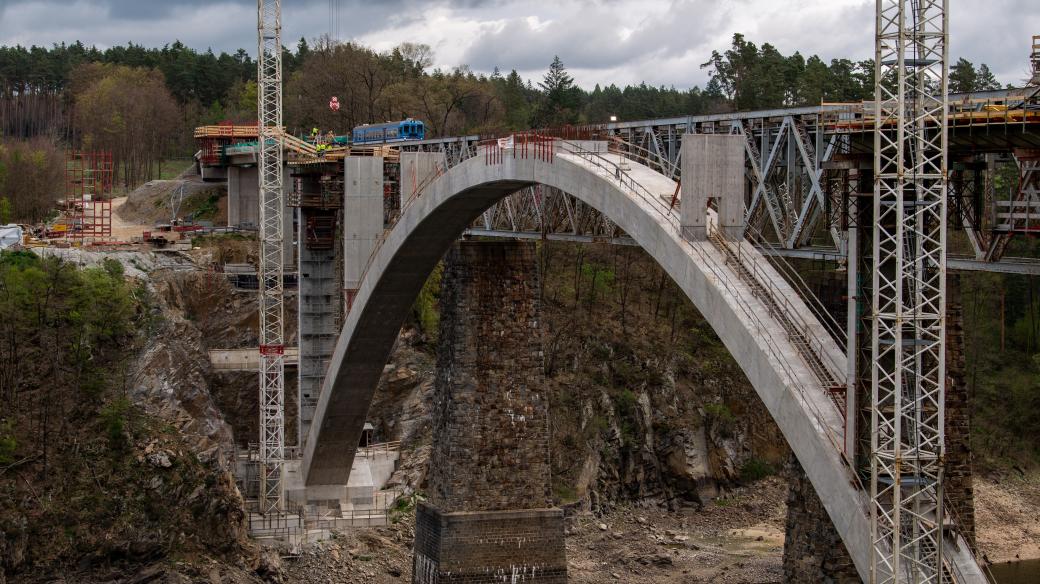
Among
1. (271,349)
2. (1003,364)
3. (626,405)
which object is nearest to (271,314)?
(271,349)

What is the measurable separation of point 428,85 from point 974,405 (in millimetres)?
33301

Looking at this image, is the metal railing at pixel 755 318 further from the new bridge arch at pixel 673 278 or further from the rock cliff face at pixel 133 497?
the rock cliff face at pixel 133 497

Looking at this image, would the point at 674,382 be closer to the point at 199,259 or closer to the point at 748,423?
the point at 748,423

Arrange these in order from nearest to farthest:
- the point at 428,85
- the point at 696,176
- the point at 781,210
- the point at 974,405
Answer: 1. the point at 696,176
2. the point at 781,210
3. the point at 974,405
4. the point at 428,85

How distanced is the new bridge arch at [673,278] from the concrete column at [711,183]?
1.27 ft

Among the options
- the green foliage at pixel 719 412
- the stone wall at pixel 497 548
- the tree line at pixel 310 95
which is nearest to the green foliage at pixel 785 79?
the tree line at pixel 310 95

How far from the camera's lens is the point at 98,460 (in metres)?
41.3

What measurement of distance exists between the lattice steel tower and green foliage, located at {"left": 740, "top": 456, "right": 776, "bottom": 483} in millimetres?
38263

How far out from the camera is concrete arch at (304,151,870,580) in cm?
1880

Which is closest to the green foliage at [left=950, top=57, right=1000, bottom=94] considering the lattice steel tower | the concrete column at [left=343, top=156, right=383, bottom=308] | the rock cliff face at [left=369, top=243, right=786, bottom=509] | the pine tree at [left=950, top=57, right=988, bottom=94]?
the pine tree at [left=950, top=57, right=988, bottom=94]

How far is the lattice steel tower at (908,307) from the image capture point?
17.8 m

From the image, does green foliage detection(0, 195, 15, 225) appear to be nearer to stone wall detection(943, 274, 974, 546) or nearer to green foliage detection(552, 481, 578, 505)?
green foliage detection(552, 481, 578, 505)

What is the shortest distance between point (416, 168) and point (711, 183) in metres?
17.4

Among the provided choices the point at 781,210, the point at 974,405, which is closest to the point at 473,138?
the point at 781,210
